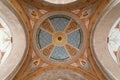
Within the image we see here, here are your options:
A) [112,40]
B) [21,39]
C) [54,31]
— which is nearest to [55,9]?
[54,31]

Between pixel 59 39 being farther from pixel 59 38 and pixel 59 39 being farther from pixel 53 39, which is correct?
pixel 53 39

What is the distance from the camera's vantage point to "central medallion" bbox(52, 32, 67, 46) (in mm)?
12992

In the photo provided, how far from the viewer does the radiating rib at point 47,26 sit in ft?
42.0

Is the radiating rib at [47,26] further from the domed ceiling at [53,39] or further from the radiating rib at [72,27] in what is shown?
the radiating rib at [72,27]

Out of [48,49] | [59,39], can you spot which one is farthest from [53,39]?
[48,49]

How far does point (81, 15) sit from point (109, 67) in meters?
2.75

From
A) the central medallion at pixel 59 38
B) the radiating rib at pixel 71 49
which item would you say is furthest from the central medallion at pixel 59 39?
the radiating rib at pixel 71 49

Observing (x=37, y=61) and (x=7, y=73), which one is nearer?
(x=7, y=73)

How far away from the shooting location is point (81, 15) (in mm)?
12516

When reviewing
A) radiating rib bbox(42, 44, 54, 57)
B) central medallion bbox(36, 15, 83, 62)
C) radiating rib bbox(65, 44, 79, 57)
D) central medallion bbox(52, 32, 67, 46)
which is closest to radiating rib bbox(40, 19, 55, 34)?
central medallion bbox(36, 15, 83, 62)

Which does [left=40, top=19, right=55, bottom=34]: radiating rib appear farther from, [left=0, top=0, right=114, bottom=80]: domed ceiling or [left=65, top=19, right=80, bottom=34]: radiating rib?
[left=65, top=19, right=80, bottom=34]: radiating rib

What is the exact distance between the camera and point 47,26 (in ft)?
42.2

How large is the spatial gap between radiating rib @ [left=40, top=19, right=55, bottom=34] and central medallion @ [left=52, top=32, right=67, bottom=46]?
28cm

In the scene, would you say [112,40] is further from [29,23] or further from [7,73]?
[7,73]
